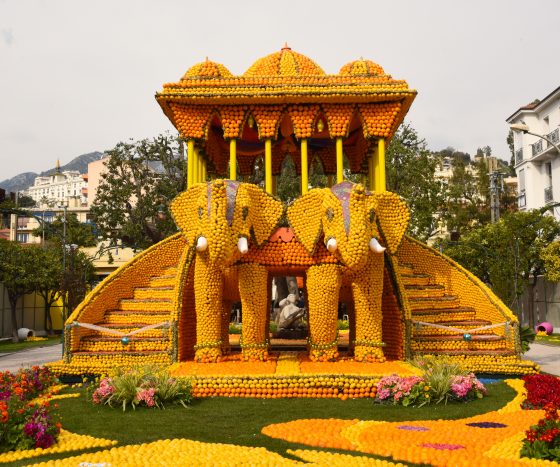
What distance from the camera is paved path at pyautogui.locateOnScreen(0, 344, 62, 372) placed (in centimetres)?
1878

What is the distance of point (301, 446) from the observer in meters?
7.48

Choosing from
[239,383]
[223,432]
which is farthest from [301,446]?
[239,383]

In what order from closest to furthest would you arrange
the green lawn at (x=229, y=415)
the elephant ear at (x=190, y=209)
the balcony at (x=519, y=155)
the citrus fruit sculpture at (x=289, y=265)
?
the green lawn at (x=229, y=415) < the elephant ear at (x=190, y=209) < the citrus fruit sculpture at (x=289, y=265) < the balcony at (x=519, y=155)

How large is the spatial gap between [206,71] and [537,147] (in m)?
30.2

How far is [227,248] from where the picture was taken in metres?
11.9

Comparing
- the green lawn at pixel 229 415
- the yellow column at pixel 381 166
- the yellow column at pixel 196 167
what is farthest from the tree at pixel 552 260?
the yellow column at pixel 196 167

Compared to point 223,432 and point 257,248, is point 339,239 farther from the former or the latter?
point 223,432

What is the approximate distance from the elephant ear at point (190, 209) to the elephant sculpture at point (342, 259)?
218cm

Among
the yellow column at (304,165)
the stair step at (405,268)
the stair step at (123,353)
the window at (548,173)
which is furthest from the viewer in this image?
the window at (548,173)

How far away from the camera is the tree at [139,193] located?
29.9 m

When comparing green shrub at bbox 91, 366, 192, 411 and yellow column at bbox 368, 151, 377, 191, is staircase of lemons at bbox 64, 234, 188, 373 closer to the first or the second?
green shrub at bbox 91, 366, 192, 411

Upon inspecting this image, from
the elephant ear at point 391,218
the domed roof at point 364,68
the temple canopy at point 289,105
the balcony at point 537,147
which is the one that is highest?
the balcony at point 537,147

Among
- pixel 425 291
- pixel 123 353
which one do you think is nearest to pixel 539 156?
pixel 425 291

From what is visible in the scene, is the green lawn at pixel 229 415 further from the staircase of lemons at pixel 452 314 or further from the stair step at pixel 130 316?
the stair step at pixel 130 316
